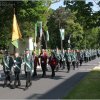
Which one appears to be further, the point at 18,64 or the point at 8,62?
the point at 8,62

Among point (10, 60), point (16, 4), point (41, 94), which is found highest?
point (16, 4)

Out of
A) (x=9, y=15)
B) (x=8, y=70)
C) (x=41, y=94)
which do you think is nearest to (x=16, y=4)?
(x=9, y=15)

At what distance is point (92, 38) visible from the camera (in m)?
118

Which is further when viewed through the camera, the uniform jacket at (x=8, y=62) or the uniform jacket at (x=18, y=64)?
the uniform jacket at (x=8, y=62)

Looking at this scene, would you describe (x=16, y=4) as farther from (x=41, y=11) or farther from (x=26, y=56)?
(x=26, y=56)

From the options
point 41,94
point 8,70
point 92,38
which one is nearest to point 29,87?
point 8,70

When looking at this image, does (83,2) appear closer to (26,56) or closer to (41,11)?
(26,56)

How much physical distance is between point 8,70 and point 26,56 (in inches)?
53.5

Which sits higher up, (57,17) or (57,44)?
(57,17)

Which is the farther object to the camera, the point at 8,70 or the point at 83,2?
the point at 83,2

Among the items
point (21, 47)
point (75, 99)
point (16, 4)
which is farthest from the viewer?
point (21, 47)

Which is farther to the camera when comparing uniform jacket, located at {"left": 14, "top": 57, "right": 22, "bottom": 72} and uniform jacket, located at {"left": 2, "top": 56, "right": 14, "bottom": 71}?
uniform jacket, located at {"left": 2, "top": 56, "right": 14, "bottom": 71}

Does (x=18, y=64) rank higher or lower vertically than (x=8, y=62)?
lower

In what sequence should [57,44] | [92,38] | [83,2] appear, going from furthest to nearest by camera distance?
1. [92,38]
2. [57,44]
3. [83,2]
